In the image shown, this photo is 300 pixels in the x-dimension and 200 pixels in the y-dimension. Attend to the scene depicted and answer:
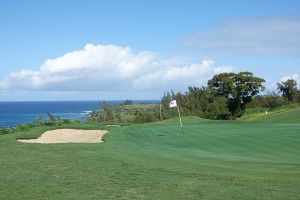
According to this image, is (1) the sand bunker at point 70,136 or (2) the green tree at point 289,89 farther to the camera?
(2) the green tree at point 289,89

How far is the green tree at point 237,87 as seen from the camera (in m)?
70.8

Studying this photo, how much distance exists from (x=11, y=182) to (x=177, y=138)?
16.5m

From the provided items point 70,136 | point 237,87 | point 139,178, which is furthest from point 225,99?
point 139,178

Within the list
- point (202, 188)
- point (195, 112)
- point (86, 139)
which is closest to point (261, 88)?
point (195, 112)

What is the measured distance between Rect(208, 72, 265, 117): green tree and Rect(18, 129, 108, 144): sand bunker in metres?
41.1

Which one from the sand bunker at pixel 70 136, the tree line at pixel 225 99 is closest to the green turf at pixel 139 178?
the sand bunker at pixel 70 136

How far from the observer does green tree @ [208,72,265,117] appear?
70.8m

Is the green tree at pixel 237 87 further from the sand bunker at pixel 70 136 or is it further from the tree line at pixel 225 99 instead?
the sand bunker at pixel 70 136

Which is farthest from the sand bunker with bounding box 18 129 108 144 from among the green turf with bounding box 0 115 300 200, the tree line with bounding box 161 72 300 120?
the tree line with bounding box 161 72 300 120

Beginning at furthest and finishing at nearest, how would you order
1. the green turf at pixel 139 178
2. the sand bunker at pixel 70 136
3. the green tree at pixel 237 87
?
the green tree at pixel 237 87 → the sand bunker at pixel 70 136 → the green turf at pixel 139 178

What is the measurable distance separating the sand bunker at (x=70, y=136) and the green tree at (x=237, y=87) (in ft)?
135

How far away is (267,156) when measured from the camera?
18.0 metres

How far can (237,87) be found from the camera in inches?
2790

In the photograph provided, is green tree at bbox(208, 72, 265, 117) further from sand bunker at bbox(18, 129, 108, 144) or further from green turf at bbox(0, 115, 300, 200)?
green turf at bbox(0, 115, 300, 200)
